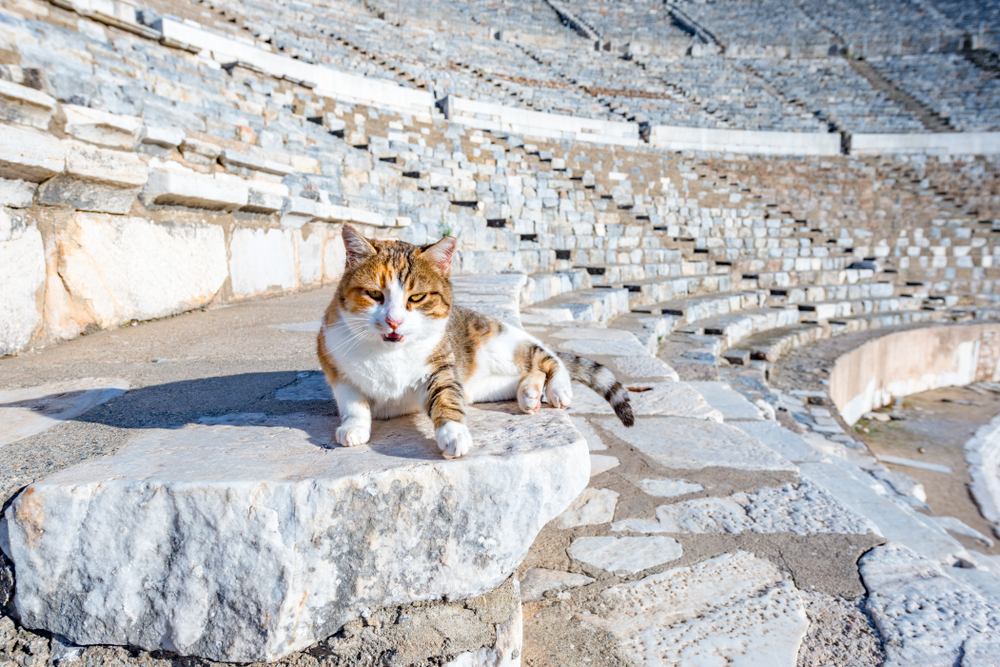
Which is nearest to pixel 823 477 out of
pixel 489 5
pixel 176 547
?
pixel 176 547

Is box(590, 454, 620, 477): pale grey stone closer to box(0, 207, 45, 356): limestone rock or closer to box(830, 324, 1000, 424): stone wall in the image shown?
box(0, 207, 45, 356): limestone rock

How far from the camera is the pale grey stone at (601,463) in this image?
2070mm

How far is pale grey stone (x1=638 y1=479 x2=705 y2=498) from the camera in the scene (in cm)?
194

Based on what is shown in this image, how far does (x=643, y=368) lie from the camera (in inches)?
134

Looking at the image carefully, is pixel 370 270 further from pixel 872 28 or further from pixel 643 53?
pixel 872 28

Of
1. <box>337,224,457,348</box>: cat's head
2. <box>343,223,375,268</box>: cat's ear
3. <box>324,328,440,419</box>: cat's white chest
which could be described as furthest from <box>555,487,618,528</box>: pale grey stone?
<box>343,223,375,268</box>: cat's ear

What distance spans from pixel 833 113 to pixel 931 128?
2.74 meters

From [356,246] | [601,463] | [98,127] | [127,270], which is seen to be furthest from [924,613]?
[98,127]

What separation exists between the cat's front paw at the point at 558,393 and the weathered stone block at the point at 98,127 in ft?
8.72

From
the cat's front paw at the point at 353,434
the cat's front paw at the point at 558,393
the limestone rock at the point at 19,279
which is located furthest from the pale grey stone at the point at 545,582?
the limestone rock at the point at 19,279

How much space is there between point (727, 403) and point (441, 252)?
2.65 m

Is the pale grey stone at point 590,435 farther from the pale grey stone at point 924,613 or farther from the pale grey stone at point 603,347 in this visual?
the pale grey stone at point 603,347

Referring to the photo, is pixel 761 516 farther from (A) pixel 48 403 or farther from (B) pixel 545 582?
(A) pixel 48 403

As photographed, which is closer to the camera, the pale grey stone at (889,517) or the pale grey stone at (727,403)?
the pale grey stone at (889,517)
